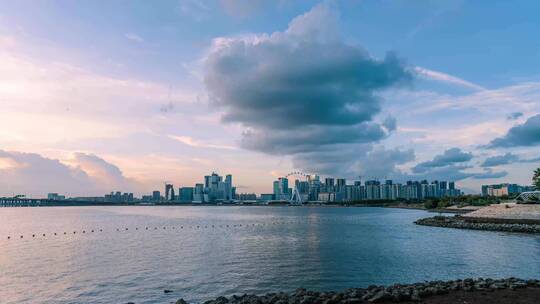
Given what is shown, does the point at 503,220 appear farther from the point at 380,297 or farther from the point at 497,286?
the point at 380,297

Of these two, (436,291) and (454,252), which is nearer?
(436,291)

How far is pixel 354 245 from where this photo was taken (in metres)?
62.4

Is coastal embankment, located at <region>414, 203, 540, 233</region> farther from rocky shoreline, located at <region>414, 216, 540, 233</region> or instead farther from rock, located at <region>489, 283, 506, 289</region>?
rock, located at <region>489, 283, 506, 289</region>

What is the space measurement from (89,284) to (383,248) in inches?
1530

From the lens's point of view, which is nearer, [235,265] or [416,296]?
[416,296]

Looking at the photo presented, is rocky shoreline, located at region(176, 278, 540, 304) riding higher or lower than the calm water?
higher

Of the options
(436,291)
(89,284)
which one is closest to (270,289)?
(436,291)

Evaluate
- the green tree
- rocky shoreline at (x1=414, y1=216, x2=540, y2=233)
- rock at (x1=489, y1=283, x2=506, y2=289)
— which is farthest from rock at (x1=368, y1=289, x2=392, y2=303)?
the green tree

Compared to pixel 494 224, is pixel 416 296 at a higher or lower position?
higher

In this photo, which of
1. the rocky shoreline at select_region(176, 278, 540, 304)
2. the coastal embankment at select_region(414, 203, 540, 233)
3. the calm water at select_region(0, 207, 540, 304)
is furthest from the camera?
the coastal embankment at select_region(414, 203, 540, 233)

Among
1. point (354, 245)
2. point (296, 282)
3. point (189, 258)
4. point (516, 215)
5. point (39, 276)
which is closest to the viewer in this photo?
point (296, 282)

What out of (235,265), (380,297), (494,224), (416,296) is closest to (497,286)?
(416,296)

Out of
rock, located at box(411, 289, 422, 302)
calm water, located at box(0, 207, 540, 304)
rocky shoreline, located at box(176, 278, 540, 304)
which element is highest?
rock, located at box(411, 289, 422, 302)

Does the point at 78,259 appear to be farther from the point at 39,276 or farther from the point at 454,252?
the point at 454,252
